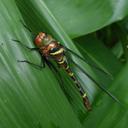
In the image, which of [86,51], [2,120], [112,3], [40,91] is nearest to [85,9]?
[112,3]

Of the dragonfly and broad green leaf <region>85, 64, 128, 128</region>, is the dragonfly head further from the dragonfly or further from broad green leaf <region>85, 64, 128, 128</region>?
broad green leaf <region>85, 64, 128, 128</region>

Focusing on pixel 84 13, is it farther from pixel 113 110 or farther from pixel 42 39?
pixel 113 110

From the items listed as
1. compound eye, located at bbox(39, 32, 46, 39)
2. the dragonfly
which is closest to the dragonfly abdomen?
the dragonfly

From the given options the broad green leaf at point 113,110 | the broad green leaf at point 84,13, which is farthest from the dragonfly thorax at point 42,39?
the broad green leaf at point 113,110

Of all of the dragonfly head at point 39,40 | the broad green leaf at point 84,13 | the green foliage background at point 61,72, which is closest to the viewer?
the green foliage background at point 61,72

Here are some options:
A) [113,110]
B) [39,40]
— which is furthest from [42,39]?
[113,110]

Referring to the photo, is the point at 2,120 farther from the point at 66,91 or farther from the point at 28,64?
the point at 66,91

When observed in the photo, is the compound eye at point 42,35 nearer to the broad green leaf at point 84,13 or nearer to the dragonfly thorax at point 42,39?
the dragonfly thorax at point 42,39

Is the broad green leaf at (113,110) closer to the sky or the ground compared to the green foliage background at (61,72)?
closer to the ground

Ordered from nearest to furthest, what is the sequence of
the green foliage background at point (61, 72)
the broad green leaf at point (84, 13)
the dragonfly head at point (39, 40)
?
the green foliage background at point (61, 72) < the dragonfly head at point (39, 40) < the broad green leaf at point (84, 13)

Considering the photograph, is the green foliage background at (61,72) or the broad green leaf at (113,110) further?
the broad green leaf at (113,110)
